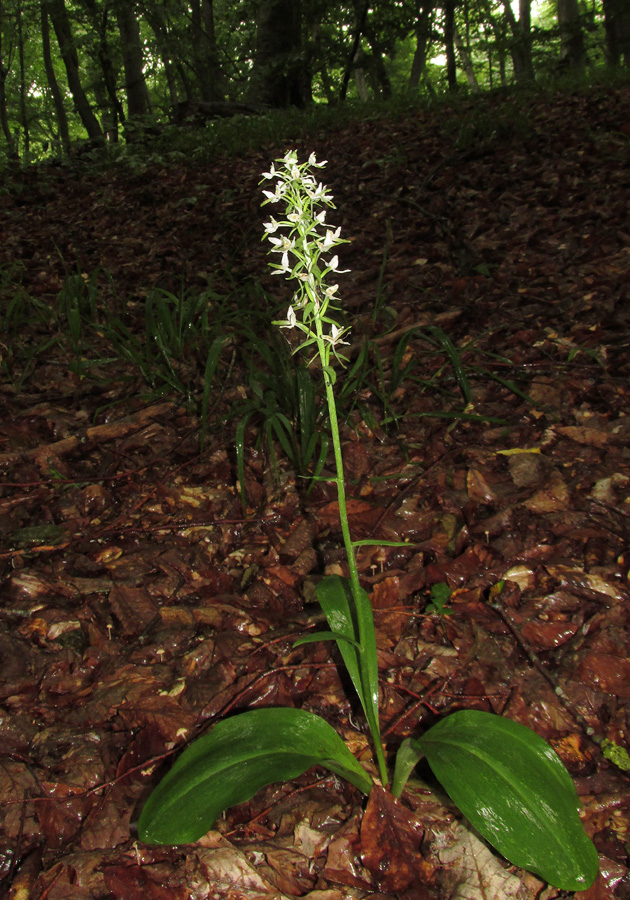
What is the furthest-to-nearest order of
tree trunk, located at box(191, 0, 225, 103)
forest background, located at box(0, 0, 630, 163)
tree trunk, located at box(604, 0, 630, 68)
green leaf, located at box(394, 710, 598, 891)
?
tree trunk, located at box(191, 0, 225, 103) < tree trunk, located at box(604, 0, 630, 68) < forest background, located at box(0, 0, 630, 163) < green leaf, located at box(394, 710, 598, 891)

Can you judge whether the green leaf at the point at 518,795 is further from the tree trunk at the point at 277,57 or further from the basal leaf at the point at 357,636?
the tree trunk at the point at 277,57

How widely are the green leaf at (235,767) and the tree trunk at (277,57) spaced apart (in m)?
10.7

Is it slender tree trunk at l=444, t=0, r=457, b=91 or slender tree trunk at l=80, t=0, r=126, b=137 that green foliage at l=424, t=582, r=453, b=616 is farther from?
slender tree trunk at l=80, t=0, r=126, b=137

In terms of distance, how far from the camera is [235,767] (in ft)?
4.18

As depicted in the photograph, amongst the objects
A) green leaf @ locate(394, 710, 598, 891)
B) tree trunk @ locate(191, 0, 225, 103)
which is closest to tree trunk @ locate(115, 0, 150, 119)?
tree trunk @ locate(191, 0, 225, 103)

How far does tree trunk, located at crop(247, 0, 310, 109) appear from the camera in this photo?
376 inches

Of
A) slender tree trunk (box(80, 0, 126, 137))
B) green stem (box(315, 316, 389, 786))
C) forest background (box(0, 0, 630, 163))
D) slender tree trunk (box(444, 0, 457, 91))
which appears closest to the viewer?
green stem (box(315, 316, 389, 786))

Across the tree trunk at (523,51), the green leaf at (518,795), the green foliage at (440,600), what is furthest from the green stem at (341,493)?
the tree trunk at (523,51)

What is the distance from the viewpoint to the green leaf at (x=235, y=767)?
3.91 feet

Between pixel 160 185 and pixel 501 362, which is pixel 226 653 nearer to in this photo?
pixel 501 362

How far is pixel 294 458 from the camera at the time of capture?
2.55 metres

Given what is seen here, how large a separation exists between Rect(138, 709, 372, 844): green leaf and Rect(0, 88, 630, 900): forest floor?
207mm

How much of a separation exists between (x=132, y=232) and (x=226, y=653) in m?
5.39

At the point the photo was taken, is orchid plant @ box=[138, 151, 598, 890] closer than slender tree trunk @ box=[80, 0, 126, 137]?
Yes
